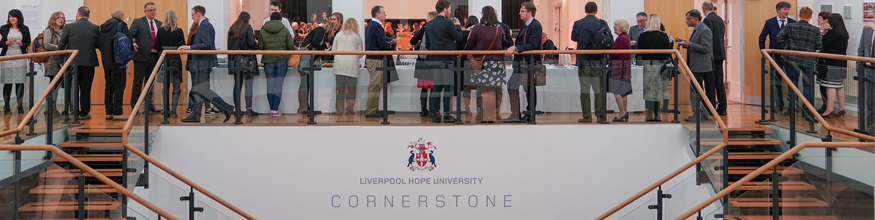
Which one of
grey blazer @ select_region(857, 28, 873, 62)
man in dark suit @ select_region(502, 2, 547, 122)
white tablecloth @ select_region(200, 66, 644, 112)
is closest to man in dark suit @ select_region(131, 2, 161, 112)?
white tablecloth @ select_region(200, 66, 644, 112)

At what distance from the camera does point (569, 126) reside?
9094 mm

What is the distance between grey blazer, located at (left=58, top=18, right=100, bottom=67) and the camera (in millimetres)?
9688

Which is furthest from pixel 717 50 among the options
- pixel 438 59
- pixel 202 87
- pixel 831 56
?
pixel 202 87

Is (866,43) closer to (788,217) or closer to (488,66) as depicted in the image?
(488,66)

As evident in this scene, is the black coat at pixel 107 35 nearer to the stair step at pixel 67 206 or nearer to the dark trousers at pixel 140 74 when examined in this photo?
the dark trousers at pixel 140 74

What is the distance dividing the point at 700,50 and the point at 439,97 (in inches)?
122

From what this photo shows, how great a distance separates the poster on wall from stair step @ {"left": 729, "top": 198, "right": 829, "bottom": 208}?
5574mm

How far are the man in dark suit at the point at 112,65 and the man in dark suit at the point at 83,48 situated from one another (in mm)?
134

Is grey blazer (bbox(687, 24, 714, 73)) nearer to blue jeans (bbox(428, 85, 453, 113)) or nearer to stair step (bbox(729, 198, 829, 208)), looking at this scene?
blue jeans (bbox(428, 85, 453, 113))

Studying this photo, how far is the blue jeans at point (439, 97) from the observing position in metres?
9.10

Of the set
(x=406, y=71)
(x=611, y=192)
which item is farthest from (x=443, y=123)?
(x=611, y=192)

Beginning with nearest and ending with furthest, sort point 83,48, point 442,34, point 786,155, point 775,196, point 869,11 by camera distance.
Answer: point 786,155
point 775,196
point 442,34
point 83,48
point 869,11

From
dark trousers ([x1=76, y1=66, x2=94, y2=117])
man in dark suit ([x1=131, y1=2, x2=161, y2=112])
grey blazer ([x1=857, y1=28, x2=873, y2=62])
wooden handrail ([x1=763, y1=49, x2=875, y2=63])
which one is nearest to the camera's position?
wooden handrail ([x1=763, y1=49, x2=875, y2=63])

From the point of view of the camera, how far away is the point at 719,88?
10281mm
